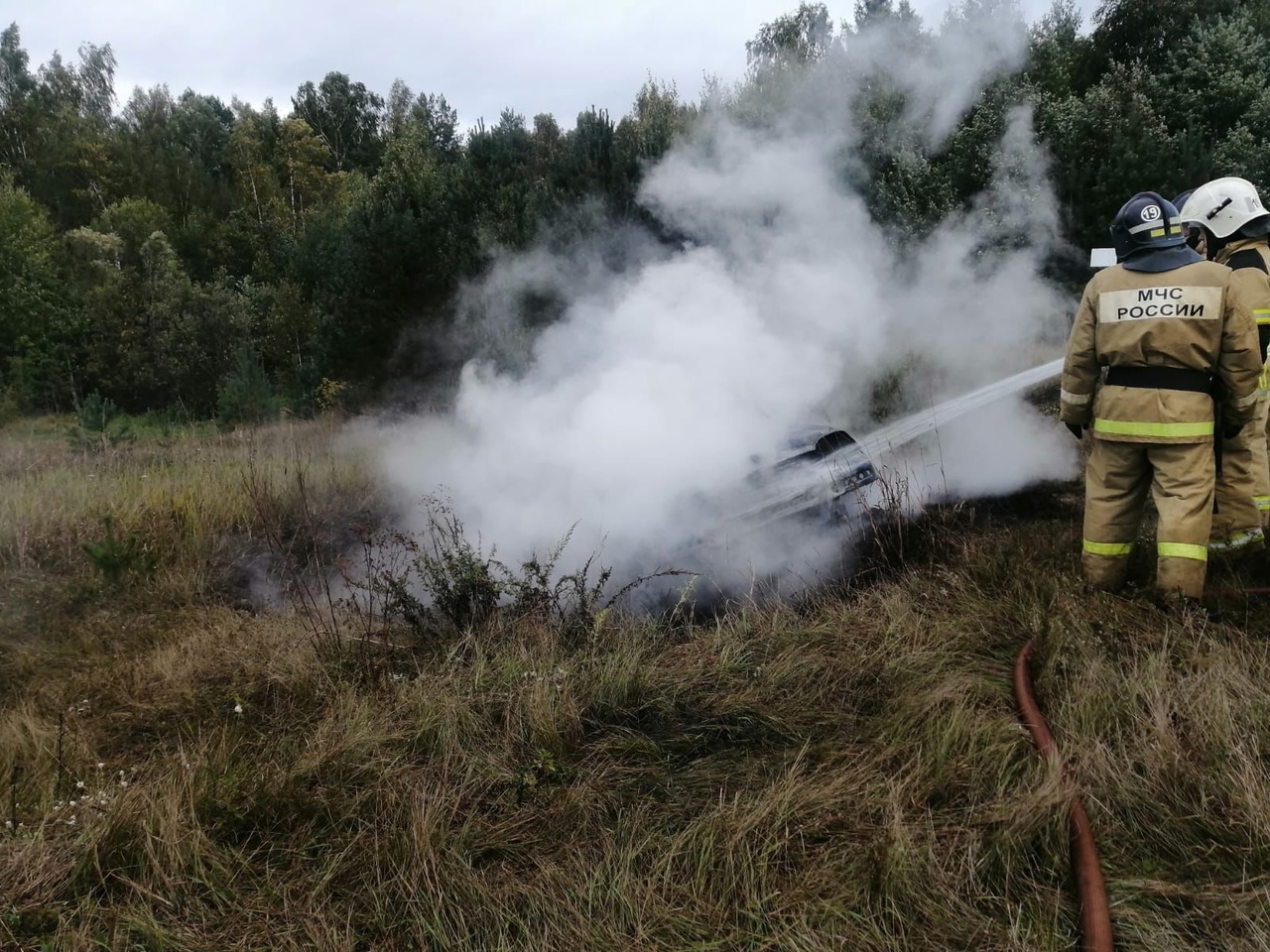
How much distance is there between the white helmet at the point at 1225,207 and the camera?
4.07 meters

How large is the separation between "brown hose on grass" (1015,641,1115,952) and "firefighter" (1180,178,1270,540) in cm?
197

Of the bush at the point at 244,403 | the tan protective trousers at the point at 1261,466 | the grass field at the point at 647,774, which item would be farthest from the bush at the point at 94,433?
the tan protective trousers at the point at 1261,466

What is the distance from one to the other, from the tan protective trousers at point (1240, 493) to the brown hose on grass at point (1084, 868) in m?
1.95

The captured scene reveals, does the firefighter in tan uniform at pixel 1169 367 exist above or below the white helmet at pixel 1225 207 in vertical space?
below

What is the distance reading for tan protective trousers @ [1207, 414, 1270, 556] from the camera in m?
3.82

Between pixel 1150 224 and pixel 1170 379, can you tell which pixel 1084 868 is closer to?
pixel 1170 379

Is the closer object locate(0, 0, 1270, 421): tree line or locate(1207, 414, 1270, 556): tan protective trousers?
locate(1207, 414, 1270, 556): tan protective trousers

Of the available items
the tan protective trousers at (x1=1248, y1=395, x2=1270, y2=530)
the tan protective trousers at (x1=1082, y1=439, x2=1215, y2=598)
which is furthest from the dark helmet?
the tan protective trousers at (x1=1248, y1=395, x2=1270, y2=530)

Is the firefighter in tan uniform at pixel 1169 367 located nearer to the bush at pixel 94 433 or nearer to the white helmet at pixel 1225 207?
the white helmet at pixel 1225 207

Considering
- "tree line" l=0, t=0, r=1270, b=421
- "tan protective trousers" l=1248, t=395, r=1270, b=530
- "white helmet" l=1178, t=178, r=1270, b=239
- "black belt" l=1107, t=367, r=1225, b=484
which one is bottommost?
"tan protective trousers" l=1248, t=395, r=1270, b=530

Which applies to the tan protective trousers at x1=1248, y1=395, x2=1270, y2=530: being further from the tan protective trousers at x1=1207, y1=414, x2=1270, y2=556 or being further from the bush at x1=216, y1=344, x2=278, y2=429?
the bush at x1=216, y1=344, x2=278, y2=429

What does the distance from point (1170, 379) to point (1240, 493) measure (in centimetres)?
89

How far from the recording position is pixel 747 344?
5738mm

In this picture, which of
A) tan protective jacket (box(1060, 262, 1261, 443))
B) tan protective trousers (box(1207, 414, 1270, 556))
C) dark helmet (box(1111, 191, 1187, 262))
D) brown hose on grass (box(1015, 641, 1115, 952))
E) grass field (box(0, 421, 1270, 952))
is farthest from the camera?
tan protective trousers (box(1207, 414, 1270, 556))
